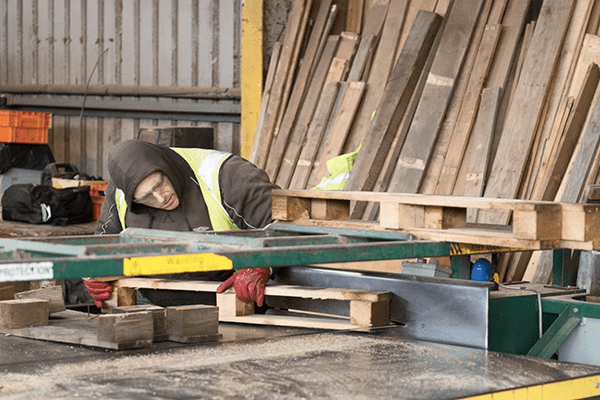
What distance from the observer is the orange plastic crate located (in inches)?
416

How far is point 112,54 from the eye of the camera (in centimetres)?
1158

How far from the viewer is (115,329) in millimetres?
3227

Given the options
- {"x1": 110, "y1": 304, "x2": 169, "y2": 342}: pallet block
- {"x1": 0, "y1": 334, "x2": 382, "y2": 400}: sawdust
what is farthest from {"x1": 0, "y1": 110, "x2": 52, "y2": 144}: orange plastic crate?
{"x1": 0, "y1": 334, "x2": 382, "y2": 400}: sawdust

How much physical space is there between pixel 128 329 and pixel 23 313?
63 centimetres

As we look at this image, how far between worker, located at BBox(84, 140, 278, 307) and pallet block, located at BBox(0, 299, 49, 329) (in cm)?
82

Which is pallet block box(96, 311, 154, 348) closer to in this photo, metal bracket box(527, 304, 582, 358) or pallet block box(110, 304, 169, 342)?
pallet block box(110, 304, 169, 342)

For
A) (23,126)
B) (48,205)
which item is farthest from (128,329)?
(23,126)

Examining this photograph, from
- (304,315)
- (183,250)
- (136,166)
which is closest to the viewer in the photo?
(183,250)

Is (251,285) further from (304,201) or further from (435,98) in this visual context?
(435,98)

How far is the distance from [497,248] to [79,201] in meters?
6.57

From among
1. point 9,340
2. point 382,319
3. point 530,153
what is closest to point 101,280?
point 9,340

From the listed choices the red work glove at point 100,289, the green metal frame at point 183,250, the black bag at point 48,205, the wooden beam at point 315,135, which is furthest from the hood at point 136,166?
the black bag at point 48,205

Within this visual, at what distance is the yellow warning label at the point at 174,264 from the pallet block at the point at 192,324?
80 centimetres

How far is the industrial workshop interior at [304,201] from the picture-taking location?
2.83m
